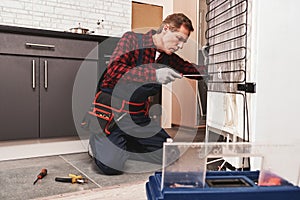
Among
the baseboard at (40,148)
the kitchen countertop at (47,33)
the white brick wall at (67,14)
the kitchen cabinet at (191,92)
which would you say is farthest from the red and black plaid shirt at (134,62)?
the kitchen cabinet at (191,92)

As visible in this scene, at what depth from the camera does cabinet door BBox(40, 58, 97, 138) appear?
182cm

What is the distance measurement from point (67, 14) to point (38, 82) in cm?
86

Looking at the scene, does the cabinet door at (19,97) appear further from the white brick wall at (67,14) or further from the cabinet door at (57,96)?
the white brick wall at (67,14)

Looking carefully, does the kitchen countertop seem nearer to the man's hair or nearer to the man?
the man

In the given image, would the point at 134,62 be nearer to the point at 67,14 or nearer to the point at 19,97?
the point at 19,97

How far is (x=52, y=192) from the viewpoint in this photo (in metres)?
1.20

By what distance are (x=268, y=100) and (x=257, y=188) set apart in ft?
2.65

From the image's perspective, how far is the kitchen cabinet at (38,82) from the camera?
1.70 m

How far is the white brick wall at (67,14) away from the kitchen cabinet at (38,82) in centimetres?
58

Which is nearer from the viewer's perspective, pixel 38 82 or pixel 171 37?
pixel 171 37

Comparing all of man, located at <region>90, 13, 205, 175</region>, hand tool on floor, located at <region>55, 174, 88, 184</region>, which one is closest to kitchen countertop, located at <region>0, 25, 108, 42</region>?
man, located at <region>90, 13, 205, 175</region>

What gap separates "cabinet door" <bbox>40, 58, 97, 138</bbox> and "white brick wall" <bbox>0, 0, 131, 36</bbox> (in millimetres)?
629

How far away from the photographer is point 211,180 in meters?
0.53

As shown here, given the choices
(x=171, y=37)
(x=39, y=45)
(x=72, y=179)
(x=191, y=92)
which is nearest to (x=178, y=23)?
(x=171, y=37)
